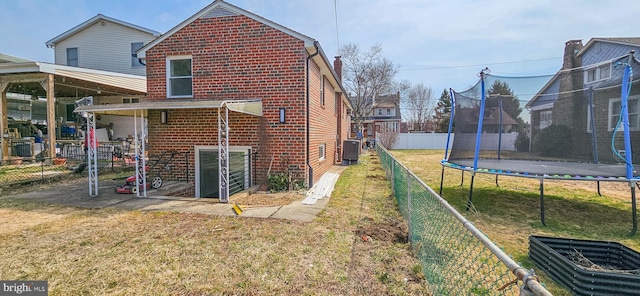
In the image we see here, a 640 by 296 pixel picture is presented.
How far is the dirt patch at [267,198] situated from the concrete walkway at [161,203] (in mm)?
238

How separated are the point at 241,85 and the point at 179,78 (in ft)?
6.51

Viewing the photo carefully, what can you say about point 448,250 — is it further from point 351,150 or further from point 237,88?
point 351,150

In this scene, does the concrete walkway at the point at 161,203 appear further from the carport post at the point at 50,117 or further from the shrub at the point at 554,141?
the shrub at the point at 554,141

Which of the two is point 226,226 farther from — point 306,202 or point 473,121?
point 473,121

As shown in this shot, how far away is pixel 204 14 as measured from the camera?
8078 millimetres

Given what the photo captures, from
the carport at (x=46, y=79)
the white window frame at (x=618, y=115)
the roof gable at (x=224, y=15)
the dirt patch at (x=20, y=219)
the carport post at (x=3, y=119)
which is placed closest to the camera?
the dirt patch at (x=20, y=219)

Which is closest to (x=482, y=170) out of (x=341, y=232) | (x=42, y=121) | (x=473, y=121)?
(x=473, y=121)

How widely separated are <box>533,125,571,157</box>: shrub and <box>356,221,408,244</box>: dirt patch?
241 inches

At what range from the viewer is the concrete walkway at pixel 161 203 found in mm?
5648

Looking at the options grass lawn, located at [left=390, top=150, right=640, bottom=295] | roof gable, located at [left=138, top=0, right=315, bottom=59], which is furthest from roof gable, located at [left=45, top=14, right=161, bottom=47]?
grass lawn, located at [left=390, top=150, right=640, bottom=295]

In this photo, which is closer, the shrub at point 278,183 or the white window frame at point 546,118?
the shrub at point 278,183

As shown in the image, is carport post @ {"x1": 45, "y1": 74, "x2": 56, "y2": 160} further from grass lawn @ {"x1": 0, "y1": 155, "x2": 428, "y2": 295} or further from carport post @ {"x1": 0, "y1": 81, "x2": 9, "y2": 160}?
grass lawn @ {"x1": 0, "y1": 155, "x2": 428, "y2": 295}

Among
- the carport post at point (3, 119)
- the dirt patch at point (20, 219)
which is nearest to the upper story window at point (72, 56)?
the carport post at point (3, 119)

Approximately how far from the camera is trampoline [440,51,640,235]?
7027 millimetres
